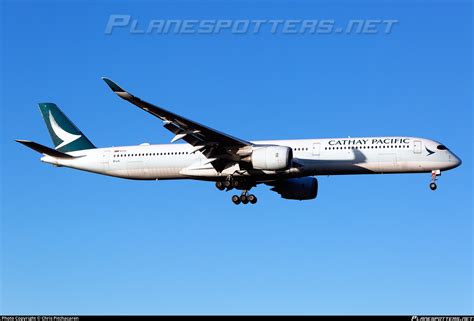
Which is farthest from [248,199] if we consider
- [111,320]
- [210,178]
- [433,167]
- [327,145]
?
[111,320]

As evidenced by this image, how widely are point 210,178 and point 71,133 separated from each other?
40.9ft

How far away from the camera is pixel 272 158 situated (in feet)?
165

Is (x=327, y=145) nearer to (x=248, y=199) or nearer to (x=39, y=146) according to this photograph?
(x=248, y=199)

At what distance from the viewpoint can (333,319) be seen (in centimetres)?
3522

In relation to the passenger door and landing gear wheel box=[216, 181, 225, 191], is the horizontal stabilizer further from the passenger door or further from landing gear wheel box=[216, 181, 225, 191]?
the passenger door

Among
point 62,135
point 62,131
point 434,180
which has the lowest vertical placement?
point 434,180

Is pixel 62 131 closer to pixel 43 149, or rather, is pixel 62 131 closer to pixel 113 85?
pixel 43 149

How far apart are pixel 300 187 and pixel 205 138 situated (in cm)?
871

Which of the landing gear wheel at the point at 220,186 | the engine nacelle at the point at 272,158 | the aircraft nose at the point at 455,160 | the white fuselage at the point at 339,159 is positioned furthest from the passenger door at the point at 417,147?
the landing gear wheel at the point at 220,186

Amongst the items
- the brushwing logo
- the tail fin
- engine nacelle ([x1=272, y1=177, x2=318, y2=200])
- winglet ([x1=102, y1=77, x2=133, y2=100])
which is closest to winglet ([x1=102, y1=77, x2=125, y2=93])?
winglet ([x1=102, y1=77, x2=133, y2=100])

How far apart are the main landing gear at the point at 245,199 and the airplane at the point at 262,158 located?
0.08ft

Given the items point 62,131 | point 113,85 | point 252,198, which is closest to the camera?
point 113,85

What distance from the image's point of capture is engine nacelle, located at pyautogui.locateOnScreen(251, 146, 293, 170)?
50031 millimetres

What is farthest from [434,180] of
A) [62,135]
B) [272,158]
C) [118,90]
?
[62,135]
